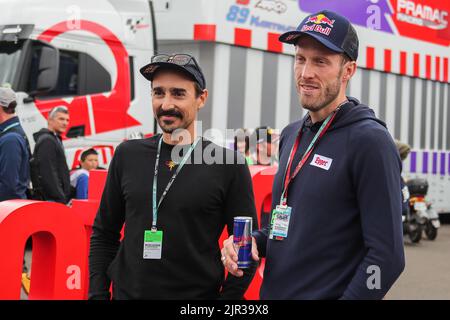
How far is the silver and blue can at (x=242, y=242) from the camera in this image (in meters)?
2.26

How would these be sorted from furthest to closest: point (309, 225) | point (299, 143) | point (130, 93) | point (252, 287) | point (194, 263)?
point (130, 93)
point (252, 287)
point (194, 263)
point (299, 143)
point (309, 225)

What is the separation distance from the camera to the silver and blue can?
7.41 ft

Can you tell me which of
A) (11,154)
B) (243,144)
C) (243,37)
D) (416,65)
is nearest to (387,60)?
(416,65)

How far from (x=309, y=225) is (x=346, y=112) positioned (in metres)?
0.38

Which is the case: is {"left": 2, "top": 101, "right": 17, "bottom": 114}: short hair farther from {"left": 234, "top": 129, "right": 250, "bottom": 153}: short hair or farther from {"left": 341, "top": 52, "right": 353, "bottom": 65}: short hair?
{"left": 341, "top": 52, "right": 353, "bottom": 65}: short hair

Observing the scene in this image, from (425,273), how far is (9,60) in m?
5.57

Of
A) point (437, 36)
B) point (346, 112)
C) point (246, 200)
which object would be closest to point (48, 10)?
Answer: point (246, 200)

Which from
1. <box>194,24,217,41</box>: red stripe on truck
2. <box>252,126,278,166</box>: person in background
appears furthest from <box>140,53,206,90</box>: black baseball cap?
<box>194,24,217,41</box>: red stripe on truck

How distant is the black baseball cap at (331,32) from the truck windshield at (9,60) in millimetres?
5757

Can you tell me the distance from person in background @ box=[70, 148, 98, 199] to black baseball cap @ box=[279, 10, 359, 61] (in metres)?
5.39

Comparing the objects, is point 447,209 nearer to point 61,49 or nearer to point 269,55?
point 269,55

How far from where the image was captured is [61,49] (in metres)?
7.77

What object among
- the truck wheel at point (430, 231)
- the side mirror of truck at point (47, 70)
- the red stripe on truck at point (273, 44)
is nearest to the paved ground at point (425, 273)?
the truck wheel at point (430, 231)

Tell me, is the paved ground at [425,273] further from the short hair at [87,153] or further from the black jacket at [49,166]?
the short hair at [87,153]
